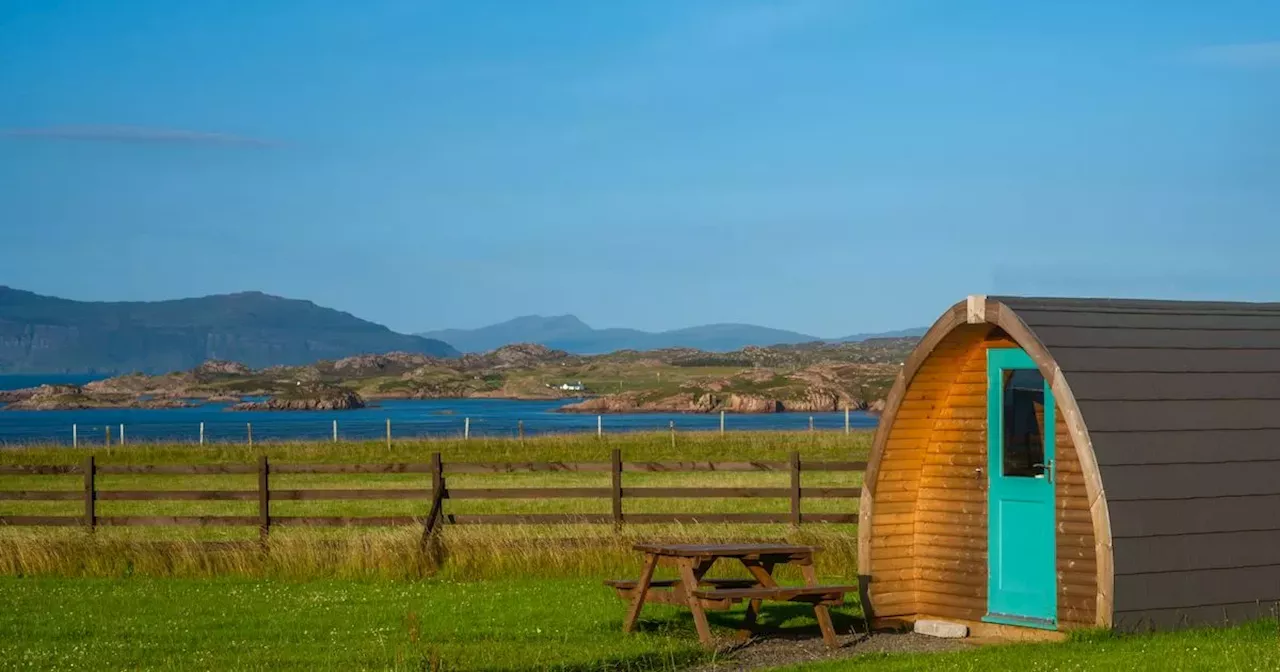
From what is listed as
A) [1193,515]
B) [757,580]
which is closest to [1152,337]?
[1193,515]

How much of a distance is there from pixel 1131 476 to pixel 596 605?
5.67 meters

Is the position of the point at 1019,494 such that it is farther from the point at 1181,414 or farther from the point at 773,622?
the point at 773,622

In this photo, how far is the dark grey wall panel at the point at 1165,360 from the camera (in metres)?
11.7

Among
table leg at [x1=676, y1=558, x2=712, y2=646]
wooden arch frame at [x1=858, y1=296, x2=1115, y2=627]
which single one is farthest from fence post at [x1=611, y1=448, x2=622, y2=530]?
table leg at [x1=676, y1=558, x2=712, y2=646]

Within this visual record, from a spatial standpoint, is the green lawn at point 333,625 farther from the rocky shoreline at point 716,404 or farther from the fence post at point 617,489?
the rocky shoreline at point 716,404

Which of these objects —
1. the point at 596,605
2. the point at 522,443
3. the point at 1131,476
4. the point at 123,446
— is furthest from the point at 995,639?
the point at 123,446

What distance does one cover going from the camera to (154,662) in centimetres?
1189

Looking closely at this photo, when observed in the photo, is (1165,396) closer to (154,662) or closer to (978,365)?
(978,365)

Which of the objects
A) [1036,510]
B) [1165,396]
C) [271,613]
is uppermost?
[1165,396]

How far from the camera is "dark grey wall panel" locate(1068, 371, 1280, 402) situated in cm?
1156

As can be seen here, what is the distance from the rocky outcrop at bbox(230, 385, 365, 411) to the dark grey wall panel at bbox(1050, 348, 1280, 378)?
165 metres

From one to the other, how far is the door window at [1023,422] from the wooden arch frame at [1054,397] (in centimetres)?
40

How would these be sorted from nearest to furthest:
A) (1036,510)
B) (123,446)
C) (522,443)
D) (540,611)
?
1. (1036,510)
2. (540,611)
3. (522,443)
4. (123,446)

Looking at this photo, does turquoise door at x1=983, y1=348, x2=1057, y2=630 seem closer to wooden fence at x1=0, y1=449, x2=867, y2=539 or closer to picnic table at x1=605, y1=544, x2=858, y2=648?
picnic table at x1=605, y1=544, x2=858, y2=648
